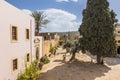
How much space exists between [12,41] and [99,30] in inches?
498

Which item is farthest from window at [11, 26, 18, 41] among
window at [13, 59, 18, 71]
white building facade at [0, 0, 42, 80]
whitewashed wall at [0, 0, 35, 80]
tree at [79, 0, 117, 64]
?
tree at [79, 0, 117, 64]

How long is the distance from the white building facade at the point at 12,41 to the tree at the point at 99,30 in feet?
28.0

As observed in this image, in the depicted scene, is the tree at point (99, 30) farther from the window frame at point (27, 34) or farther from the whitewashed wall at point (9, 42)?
the whitewashed wall at point (9, 42)

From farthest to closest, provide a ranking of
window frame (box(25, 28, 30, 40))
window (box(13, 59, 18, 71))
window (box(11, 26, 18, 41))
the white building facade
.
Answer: window frame (box(25, 28, 30, 40)), window (box(13, 59, 18, 71)), window (box(11, 26, 18, 41)), the white building facade

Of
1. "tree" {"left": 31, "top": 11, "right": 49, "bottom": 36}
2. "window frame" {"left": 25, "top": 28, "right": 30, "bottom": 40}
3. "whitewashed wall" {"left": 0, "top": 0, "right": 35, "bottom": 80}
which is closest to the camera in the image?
"whitewashed wall" {"left": 0, "top": 0, "right": 35, "bottom": 80}

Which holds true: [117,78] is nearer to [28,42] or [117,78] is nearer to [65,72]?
[65,72]

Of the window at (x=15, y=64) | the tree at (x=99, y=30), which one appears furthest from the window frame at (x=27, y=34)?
the tree at (x=99, y=30)

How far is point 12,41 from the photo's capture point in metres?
14.3

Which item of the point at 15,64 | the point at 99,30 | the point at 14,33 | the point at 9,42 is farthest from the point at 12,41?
the point at 99,30

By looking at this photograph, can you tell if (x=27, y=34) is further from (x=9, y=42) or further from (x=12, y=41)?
(x=9, y=42)

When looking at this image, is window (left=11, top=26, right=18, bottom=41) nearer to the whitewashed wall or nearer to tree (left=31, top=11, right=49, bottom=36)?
the whitewashed wall

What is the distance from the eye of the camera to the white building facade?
1241cm

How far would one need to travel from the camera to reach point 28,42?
19.7 m

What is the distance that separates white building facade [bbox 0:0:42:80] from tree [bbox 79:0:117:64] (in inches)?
336
